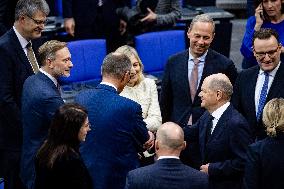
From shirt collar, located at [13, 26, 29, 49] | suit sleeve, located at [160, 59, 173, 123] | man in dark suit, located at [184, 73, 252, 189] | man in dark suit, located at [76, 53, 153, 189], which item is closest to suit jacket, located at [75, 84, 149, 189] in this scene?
man in dark suit, located at [76, 53, 153, 189]

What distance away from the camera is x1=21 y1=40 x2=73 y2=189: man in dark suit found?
4594 mm

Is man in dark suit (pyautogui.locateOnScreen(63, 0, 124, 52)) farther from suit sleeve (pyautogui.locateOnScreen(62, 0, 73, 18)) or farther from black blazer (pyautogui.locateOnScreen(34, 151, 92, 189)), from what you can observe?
black blazer (pyautogui.locateOnScreen(34, 151, 92, 189))

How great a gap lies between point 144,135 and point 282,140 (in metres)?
0.89

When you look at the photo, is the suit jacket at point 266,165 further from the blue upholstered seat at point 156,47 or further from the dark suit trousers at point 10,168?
the blue upholstered seat at point 156,47

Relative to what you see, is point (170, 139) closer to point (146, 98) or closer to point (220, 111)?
point (220, 111)

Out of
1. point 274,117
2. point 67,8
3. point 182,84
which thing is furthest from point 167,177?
point 67,8

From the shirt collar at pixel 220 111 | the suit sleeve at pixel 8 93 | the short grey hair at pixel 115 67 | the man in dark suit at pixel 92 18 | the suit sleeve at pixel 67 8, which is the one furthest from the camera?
the man in dark suit at pixel 92 18

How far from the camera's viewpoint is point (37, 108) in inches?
181

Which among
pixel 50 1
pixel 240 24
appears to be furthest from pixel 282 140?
pixel 240 24

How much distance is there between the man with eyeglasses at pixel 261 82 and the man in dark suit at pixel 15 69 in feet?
5.27

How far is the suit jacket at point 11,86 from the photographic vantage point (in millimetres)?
5199

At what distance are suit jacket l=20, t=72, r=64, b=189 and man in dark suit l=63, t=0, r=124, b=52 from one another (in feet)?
10.1

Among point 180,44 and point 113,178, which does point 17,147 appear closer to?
point 113,178

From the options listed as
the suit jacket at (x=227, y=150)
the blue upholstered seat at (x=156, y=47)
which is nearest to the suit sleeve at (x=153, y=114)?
the suit jacket at (x=227, y=150)
